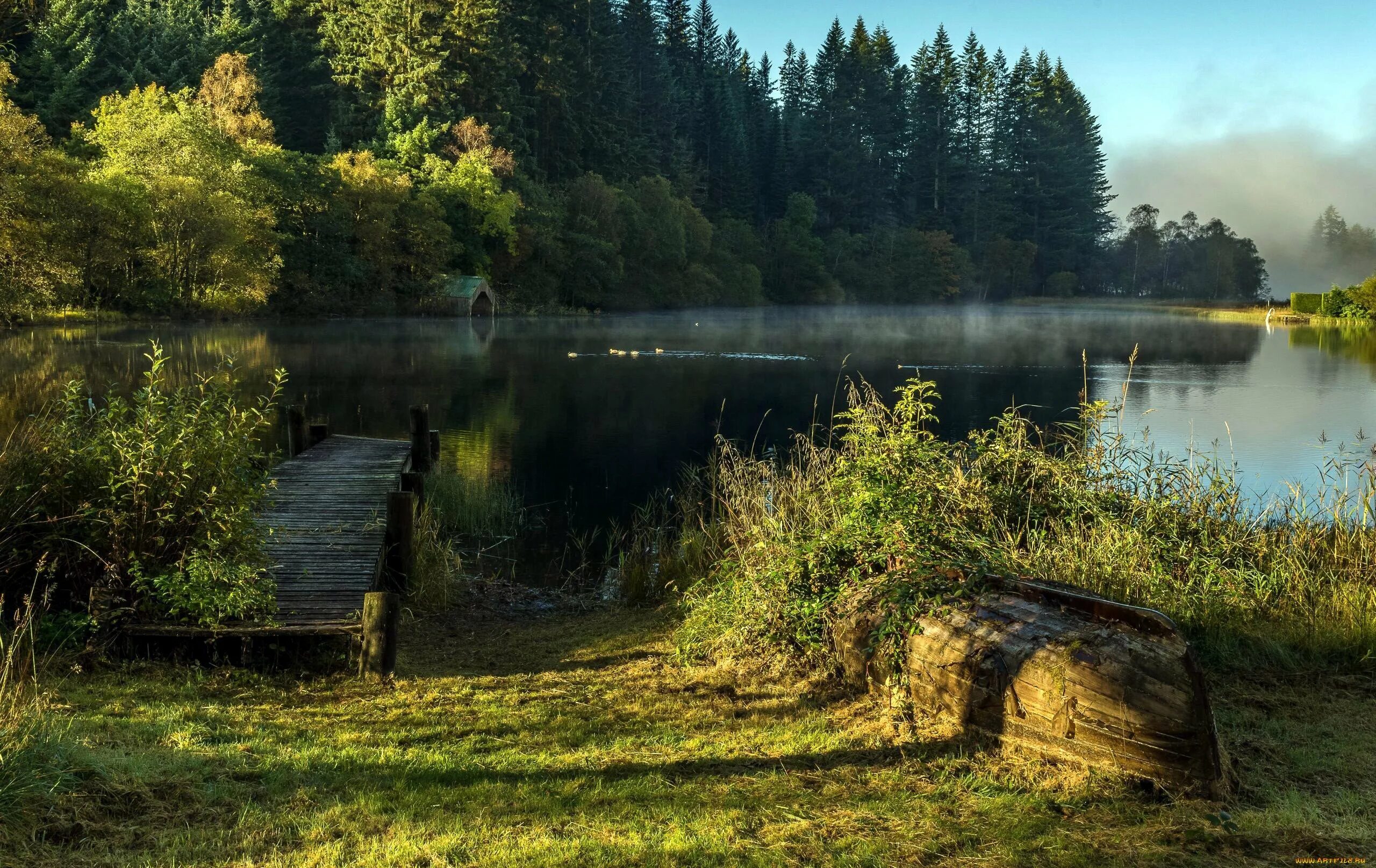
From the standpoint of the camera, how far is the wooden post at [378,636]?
22.7ft

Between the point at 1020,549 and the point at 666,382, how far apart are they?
2458 centimetres

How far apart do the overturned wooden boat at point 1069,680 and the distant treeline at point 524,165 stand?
126ft

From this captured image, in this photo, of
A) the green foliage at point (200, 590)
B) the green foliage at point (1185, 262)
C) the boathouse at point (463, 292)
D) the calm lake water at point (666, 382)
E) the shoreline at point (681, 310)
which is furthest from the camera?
the green foliage at point (1185, 262)

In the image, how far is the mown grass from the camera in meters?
4.09

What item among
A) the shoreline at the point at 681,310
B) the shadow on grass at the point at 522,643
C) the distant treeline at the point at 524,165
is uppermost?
the distant treeline at the point at 524,165

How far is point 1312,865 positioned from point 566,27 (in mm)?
88227

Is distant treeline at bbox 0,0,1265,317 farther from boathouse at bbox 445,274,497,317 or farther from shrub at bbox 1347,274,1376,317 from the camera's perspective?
shrub at bbox 1347,274,1376,317

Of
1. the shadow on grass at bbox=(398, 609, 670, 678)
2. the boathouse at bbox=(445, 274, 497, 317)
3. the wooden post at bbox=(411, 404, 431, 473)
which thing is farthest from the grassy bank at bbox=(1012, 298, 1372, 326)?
the shadow on grass at bbox=(398, 609, 670, 678)

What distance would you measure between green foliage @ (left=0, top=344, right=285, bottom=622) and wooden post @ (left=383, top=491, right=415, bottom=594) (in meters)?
2.79

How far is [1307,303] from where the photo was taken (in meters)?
71.5

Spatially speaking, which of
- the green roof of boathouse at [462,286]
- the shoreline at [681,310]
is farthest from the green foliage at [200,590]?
the green roof of boathouse at [462,286]

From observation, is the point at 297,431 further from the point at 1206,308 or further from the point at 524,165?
the point at 1206,308

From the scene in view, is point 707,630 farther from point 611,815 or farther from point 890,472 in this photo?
point 611,815

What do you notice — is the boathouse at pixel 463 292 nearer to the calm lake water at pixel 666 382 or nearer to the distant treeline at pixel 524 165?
the distant treeline at pixel 524 165
